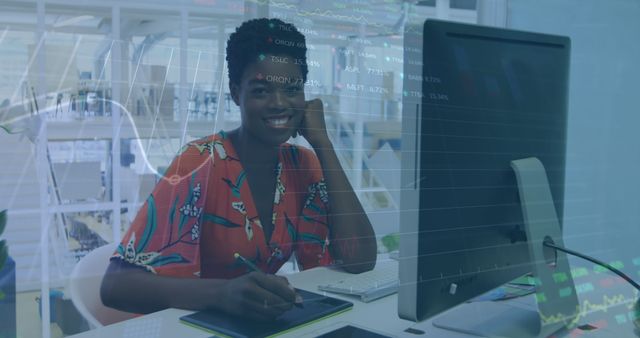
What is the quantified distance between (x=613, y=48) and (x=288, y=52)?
1.49 metres

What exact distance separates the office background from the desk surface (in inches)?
4.5

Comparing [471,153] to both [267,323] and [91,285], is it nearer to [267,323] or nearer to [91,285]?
[267,323]

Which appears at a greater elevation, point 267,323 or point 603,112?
point 603,112

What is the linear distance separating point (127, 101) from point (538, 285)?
767mm

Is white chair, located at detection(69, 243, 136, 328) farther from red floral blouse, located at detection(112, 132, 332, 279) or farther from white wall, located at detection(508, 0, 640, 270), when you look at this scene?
white wall, located at detection(508, 0, 640, 270)

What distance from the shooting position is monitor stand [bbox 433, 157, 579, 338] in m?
0.97

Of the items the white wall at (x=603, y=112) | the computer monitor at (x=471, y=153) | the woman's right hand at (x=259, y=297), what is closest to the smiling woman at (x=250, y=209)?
the woman's right hand at (x=259, y=297)

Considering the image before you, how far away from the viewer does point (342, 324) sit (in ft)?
3.24

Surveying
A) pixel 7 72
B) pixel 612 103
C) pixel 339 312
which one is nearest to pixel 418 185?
pixel 339 312

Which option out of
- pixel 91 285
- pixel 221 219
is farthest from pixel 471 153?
pixel 91 285

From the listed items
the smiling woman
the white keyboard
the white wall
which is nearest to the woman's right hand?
the smiling woman

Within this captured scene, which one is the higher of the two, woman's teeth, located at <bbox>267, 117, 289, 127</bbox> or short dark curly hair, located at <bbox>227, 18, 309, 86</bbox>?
short dark curly hair, located at <bbox>227, 18, 309, 86</bbox>

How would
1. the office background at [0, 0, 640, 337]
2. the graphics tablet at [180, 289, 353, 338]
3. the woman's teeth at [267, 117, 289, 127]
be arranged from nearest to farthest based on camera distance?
the office background at [0, 0, 640, 337] < the graphics tablet at [180, 289, 353, 338] < the woman's teeth at [267, 117, 289, 127]

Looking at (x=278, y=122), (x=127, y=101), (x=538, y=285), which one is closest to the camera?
(x=127, y=101)
